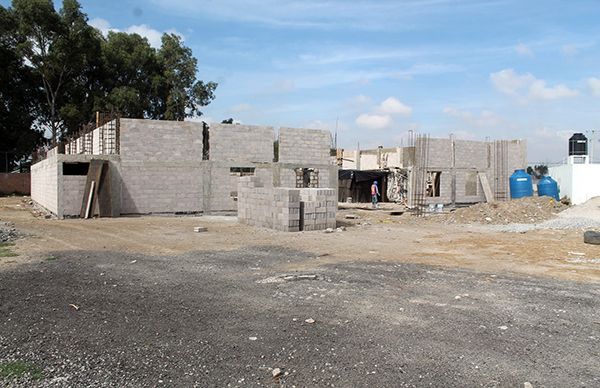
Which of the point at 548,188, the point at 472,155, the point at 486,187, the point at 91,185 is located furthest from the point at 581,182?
the point at 91,185

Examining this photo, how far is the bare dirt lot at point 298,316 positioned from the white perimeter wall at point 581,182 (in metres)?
16.6

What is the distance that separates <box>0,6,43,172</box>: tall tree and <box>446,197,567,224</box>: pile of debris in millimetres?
34032

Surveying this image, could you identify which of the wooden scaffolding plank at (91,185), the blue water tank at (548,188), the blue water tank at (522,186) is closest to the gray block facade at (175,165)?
the wooden scaffolding plank at (91,185)

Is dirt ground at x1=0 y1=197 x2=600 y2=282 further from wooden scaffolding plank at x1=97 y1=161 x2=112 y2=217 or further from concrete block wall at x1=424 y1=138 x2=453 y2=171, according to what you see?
concrete block wall at x1=424 y1=138 x2=453 y2=171

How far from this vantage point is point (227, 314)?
618 cm

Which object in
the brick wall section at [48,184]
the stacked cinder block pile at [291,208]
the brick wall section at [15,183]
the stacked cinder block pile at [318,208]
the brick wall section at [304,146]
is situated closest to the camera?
the stacked cinder block pile at [291,208]

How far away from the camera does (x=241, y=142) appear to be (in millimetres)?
22859

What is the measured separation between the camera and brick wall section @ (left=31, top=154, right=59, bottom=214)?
1981 centimetres

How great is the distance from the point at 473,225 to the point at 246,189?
8.90 meters

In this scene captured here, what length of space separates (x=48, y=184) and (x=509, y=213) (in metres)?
19.9

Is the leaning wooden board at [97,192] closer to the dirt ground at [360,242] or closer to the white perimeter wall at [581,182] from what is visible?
the dirt ground at [360,242]

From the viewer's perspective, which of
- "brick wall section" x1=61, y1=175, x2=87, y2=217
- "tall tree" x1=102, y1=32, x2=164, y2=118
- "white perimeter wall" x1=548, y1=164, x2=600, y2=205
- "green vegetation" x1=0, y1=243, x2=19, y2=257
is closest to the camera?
"green vegetation" x1=0, y1=243, x2=19, y2=257

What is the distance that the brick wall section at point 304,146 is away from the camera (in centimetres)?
2406

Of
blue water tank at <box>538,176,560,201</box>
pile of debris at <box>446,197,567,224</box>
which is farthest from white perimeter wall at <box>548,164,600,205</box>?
pile of debris at <box>446,197,567,224</box>
